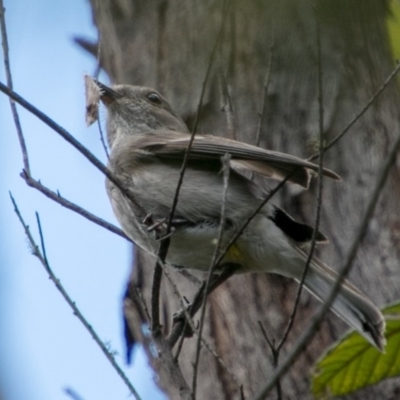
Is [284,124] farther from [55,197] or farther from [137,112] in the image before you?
[55,197]

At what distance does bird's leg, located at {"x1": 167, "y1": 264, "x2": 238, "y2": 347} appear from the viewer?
11.5 ft

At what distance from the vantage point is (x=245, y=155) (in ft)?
13.3

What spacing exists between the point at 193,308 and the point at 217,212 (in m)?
0.54

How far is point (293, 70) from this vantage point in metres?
5.18

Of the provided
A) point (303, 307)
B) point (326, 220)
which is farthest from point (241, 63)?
point (303, 307)

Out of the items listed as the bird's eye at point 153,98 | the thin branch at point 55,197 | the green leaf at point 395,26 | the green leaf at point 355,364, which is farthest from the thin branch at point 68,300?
the bird's eye at point 153,98

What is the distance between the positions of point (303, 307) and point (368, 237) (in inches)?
20.7

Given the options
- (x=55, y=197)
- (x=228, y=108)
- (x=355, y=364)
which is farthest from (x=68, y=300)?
(x=228, y=108)

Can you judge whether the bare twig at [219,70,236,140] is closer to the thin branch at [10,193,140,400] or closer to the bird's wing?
the bird's wing

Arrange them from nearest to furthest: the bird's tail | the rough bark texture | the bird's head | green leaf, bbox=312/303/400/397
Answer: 1. green leaf, bbox=312/303/400/397
2. the bird's tail
3. the rough bark texture
4. the bird's head

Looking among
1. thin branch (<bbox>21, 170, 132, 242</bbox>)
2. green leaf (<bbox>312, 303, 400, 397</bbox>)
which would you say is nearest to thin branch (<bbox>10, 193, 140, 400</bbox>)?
thin branch (<bbox>21, 170, 132, 242</bbox>)

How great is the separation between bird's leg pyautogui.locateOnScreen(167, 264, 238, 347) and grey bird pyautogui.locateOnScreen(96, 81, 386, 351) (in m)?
0.05

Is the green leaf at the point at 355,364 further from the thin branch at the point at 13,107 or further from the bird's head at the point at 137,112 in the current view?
the bird's head at the point at 137,112

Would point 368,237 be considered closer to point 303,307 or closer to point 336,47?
point 303,307
